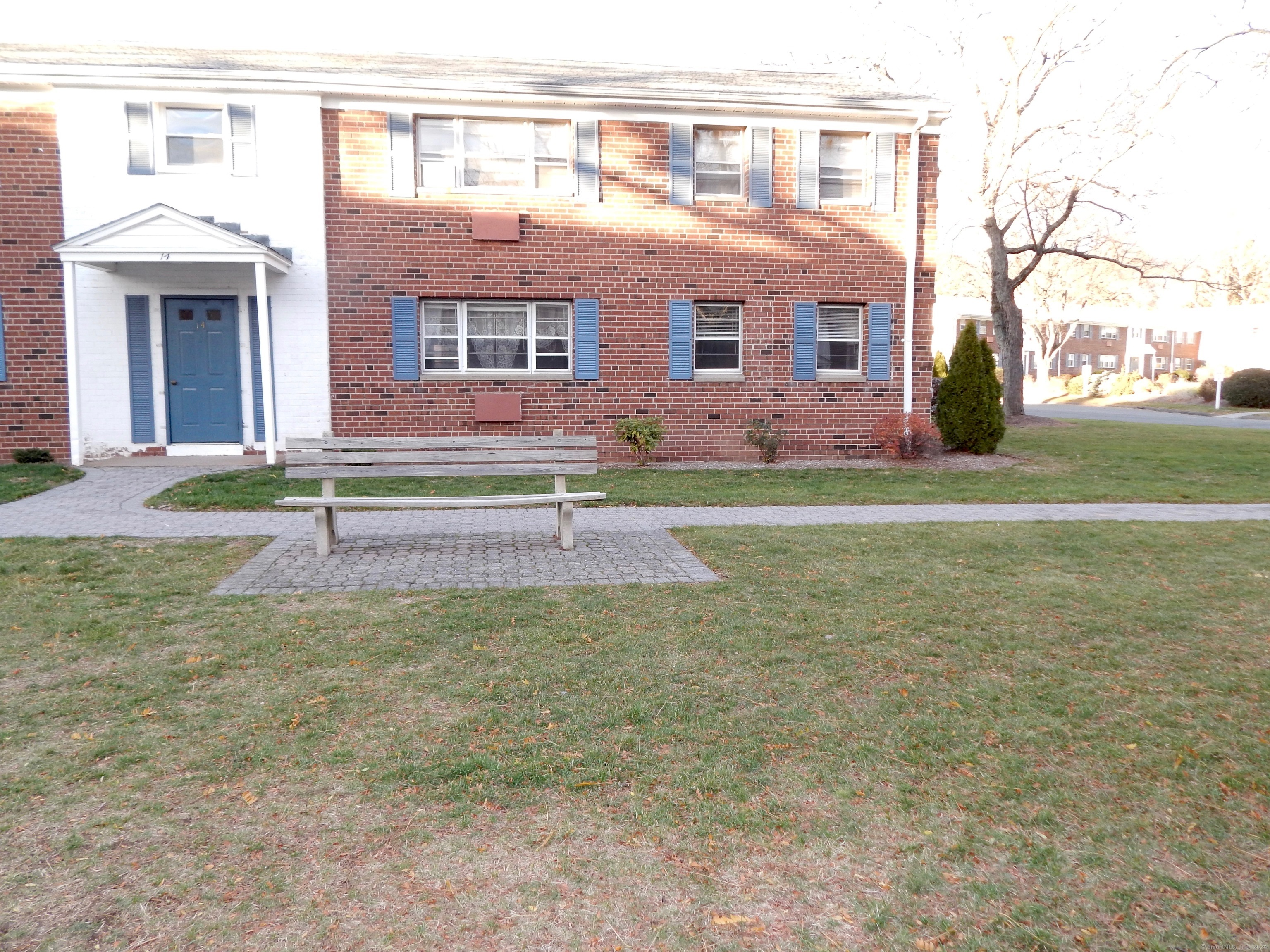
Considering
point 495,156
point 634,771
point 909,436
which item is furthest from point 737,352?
point 634,771

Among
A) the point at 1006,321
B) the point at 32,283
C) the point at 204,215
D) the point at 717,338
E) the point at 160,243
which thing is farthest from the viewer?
the point at 1006,321

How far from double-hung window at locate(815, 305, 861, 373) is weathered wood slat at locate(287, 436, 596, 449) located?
8999mm

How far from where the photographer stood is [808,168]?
15617 mm

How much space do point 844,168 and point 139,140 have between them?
11.1m

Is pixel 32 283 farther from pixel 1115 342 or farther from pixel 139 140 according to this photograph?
pixel 1115 342

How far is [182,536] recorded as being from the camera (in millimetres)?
8219

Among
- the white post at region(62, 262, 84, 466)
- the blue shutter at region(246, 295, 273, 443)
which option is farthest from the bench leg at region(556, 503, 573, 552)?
the white post at region(62, 262, 84, 466)

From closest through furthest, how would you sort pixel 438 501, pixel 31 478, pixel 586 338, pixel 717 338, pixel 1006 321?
pixel 438 501 → pixel 31 478 → pixel 586 338 → pixel 717 338 → pixel 1006 321

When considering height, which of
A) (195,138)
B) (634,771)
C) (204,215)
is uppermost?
(195,138)

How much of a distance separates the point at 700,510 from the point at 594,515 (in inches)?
46.9

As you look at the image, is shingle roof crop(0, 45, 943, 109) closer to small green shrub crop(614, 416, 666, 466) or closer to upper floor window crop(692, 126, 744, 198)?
upper floor window crop(692, 126, 744, 198)

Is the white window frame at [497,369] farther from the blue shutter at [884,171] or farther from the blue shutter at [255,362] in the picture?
the blue shutter at [884,171]

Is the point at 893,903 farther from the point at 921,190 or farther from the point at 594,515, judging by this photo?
the point at 921,190

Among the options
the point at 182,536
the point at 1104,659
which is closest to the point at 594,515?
the point at 182,536
